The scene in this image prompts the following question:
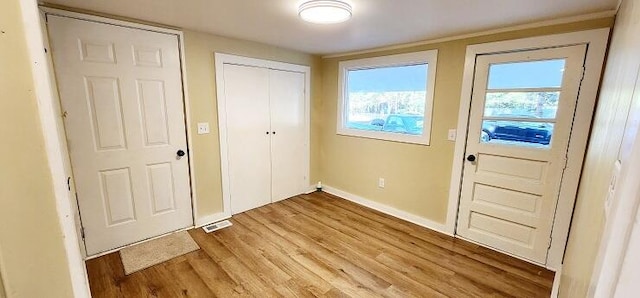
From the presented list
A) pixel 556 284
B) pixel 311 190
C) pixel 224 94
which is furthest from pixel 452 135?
pixel 224 94

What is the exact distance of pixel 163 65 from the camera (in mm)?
2467

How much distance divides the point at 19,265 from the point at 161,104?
7.24 feet

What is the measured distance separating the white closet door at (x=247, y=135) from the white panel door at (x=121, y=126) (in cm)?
54

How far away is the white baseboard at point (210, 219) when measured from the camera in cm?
291

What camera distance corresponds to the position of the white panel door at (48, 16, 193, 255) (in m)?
2.09

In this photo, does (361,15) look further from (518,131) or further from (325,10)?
(518,131)

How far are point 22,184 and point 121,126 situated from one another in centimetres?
208

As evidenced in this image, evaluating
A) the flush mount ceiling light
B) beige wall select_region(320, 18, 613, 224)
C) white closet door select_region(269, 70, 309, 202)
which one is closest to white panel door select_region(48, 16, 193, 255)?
white closet door select_region(269, 70, 309, 202)

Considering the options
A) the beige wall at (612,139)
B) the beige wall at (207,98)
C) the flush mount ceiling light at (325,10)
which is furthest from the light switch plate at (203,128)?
the beige wall at (612,139)

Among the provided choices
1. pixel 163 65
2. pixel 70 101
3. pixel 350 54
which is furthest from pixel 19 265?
pixel 350 54

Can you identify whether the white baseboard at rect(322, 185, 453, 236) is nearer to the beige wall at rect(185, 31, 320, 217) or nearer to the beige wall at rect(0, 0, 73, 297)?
the beige wall at rect(185, 31, 320, 217)

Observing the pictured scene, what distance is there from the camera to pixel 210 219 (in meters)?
3.01

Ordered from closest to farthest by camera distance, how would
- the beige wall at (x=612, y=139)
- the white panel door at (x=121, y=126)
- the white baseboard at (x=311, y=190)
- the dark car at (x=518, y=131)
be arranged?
1. the beige wall at (x=612, y=139)
2. the white panel door at (x=121, y=126)
3. the dark car at (x=518, y=131)
4. the white baseboard at (x=311, y=190)

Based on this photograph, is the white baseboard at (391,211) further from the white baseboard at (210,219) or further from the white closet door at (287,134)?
the white baseboard at (210,219)
